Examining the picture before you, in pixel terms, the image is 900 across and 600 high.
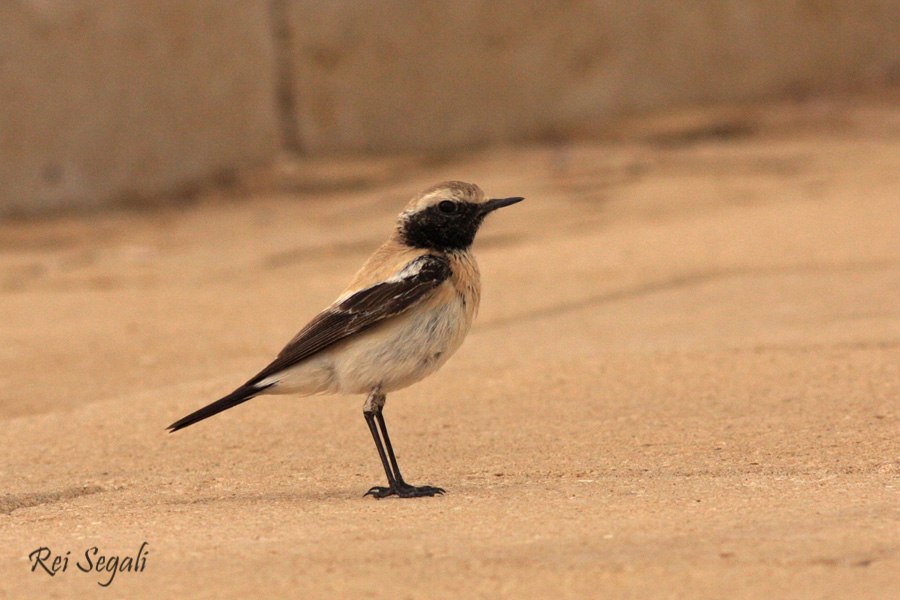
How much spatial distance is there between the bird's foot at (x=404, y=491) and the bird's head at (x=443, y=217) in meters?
1.03

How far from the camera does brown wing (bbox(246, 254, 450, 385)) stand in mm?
4617

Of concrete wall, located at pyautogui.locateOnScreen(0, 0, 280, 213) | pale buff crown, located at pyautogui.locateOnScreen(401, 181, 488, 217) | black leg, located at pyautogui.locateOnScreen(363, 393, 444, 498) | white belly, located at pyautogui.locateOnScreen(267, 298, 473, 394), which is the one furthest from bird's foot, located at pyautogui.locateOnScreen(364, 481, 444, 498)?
concrete wall, located at pyautogui.locateOnScreen(0, 0, 280, 213)

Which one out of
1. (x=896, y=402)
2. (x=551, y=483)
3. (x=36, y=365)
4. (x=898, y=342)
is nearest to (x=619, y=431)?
(x=551, y=483)

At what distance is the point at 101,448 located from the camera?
209 inches

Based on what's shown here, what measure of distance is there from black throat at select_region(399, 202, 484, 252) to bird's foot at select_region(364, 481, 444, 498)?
103 cm

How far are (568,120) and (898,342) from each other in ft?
24.8

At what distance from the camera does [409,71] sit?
1305 cm

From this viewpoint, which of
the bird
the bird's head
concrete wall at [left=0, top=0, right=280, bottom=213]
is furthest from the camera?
concrete wall at [left=0, top=0, right=280, bottom=213]

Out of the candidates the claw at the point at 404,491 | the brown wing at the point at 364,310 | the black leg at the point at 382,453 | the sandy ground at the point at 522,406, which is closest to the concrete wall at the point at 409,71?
the sandy ground at the point at 522,406

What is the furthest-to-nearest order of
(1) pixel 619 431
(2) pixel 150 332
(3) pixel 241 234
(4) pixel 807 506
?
(3) pixel 241 234, (2) pixel 150 332, (1) pixel 619 431, (4) pixel 807 506

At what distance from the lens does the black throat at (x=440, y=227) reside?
494 cm

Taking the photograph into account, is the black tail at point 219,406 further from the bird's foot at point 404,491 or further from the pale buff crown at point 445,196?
the pale buff crown at point 445,196

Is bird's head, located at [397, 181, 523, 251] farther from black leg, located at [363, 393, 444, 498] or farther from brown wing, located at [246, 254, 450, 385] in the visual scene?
black leg, located at [363, 393, 444, 498]

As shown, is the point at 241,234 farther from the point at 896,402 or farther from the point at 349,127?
the point at 896,402
